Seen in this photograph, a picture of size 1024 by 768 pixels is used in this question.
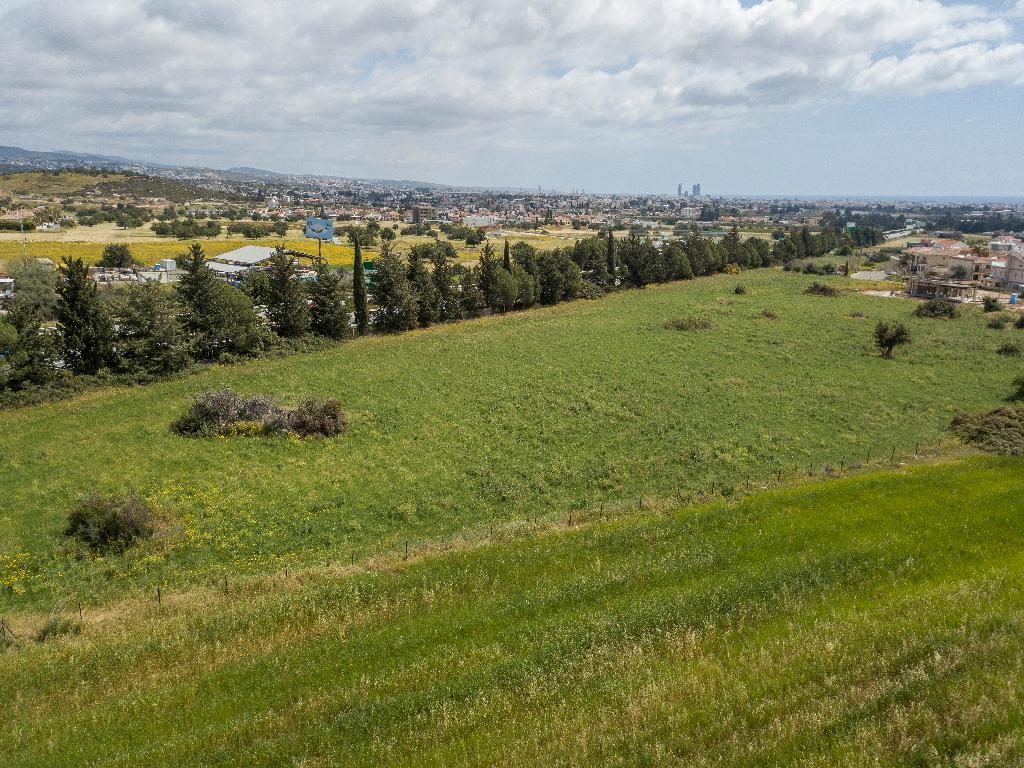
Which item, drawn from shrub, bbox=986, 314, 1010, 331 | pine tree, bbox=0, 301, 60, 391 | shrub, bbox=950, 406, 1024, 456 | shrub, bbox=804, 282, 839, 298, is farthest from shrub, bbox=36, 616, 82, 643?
shrub, bbox=804, 282, 839, 298

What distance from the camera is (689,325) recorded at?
5528cm

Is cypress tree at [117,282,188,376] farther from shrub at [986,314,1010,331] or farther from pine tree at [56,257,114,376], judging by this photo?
shrub at [986,314,1010,331]

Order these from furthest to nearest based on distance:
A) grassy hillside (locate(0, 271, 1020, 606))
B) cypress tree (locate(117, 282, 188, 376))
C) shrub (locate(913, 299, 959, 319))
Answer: shrub (locate(913, 299, 959, 319)) < cypress tree (locate(117, 282, 188, 376)) < grassy hillside (locate(0, 271, 1020, 606))

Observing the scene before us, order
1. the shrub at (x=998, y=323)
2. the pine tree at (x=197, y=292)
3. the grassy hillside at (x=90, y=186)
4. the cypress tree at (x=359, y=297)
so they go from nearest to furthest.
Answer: the pine tree at (x=197, y=292) → the cypress tree at (x=359, y=297) → the shrub at (x=998, y=323) → the grassy hillside at (x=90, y=186)

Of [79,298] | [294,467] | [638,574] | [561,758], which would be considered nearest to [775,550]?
[638,574]

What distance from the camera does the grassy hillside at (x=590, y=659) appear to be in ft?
25.7

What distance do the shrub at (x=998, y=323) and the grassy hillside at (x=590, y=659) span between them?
5466 centimetres

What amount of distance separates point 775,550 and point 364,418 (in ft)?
67.5

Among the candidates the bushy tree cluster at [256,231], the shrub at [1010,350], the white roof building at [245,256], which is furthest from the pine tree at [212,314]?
the bushy tree cluster at [256,231]

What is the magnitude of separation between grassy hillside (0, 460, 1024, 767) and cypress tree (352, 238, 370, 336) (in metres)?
37.2

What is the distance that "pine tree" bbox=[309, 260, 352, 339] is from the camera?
4750cm

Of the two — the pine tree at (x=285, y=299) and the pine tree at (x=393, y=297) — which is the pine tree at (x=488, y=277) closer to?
the pine tree at (x=393, y=297)

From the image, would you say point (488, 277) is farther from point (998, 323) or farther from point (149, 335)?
point (998, 323)

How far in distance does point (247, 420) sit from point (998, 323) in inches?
2631
